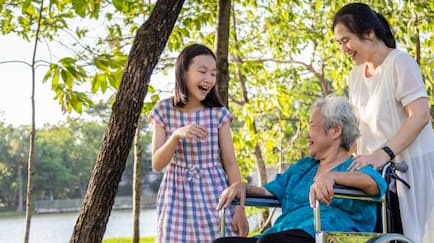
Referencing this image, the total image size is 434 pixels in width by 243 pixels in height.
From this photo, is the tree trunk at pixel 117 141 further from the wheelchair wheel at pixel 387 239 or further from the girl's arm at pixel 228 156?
the wheelchair wheel at pixel 387 239

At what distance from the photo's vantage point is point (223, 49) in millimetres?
4402

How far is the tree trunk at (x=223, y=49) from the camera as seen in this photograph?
13.8 ft

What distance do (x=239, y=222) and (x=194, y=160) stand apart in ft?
1.06

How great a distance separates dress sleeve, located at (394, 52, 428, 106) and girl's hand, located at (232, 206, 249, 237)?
785 mm

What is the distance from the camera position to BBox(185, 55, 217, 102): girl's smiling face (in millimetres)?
3025

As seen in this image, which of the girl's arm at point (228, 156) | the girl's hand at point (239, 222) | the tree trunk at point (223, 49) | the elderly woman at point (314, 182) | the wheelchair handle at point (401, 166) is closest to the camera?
the elderly woman at point (314, 182)

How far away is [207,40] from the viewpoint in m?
6.80

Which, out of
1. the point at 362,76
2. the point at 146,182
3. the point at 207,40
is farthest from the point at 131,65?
the point at 146,182

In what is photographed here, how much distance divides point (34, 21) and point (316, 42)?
4.29 meters

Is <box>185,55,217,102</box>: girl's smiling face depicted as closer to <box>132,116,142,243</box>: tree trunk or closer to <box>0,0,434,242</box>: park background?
<box>0,0,434,242</box>: park background

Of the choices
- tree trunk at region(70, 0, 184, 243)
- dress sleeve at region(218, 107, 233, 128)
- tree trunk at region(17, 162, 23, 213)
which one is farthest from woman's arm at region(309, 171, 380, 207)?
tree trunk at region(17, 162, 23, 213)

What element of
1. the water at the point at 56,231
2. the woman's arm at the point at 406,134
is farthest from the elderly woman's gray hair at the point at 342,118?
the water at the point at 56,231

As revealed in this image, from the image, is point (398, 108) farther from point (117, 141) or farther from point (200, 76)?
point (117, 141)

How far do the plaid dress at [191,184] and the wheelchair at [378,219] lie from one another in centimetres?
22
